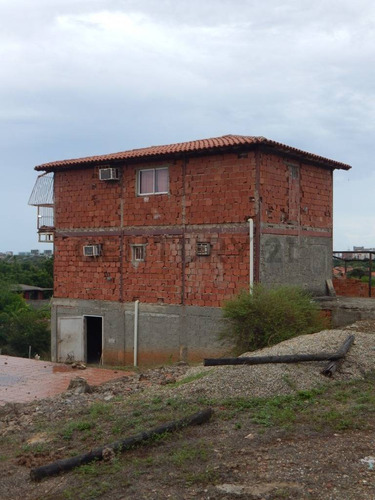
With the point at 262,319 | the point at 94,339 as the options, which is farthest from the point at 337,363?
the point at 94,339

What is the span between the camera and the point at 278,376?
8.67 m

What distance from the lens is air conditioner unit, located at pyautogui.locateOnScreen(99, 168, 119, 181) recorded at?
57.2 ft

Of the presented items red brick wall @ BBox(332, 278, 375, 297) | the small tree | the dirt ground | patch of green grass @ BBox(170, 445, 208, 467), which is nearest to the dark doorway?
red brick wall @ BBox(332, 278, 375, 297)

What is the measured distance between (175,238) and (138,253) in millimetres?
1518

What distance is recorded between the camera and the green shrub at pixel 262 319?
12352 millimetres

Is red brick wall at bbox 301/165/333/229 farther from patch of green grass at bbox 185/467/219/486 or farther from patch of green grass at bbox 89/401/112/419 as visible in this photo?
patch of green grass at bbox 185/467/219/486

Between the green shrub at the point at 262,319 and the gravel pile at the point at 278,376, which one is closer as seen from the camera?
the gravel pile at the point at 278,376

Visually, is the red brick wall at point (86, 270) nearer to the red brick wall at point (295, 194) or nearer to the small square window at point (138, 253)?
the small square window at point (138, 253)

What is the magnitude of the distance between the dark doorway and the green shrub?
7272 mm

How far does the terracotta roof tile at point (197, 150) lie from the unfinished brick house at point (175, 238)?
A: 0.16 feet

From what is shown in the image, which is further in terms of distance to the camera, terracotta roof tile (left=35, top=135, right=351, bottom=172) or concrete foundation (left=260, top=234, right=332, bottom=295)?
concrete foundation (left=260, top=234, right=332, bottom=295)

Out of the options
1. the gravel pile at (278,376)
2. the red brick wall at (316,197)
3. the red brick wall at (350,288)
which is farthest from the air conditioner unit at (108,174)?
the gravel pile at (278,376)

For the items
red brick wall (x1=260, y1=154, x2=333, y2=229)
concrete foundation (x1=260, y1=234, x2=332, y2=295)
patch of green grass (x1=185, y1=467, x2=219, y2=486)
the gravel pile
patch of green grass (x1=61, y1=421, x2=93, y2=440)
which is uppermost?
red brick wall (x1=260, y1=154, x2=333, y2=229)

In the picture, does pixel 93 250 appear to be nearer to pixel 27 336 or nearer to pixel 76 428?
pixel 76 428
